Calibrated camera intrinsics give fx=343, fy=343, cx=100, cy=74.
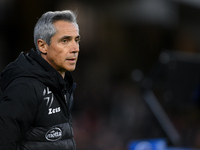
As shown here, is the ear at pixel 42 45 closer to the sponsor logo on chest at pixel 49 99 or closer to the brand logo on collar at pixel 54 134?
the sponsor logo on chest at pixel 49 99

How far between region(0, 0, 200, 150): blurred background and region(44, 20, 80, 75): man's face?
3.01 meters

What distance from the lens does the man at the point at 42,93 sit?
1.70m

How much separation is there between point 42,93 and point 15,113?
20 cm

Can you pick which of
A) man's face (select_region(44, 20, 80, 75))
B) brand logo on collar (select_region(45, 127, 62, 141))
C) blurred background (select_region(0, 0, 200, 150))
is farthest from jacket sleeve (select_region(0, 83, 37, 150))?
blurred background (select_region(0, 0, 200, 150))

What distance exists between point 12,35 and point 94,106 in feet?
7.78

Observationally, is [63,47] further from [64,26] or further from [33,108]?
[33,108]

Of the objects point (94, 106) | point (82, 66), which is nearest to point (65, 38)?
point (94, 106)

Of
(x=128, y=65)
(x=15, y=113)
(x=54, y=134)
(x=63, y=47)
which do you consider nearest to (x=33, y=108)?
(x=15, y=113)

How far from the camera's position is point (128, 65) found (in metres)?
10.3

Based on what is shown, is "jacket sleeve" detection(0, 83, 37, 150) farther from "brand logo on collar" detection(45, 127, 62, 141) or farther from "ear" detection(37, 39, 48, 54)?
"ear" detection(37, 39, 48, 54)

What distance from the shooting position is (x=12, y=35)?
6840mm

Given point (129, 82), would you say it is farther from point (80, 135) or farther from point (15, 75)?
point (15, 75)

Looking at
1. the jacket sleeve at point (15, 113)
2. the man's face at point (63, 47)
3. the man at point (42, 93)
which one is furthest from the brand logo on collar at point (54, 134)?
the man's face at point (63, 47)

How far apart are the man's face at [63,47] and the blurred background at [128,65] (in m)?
3.01
